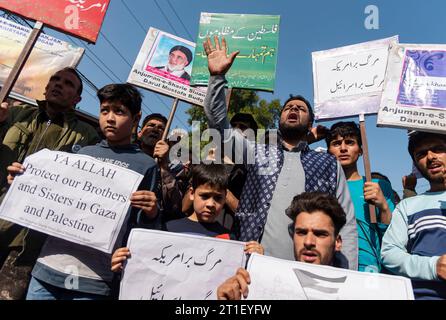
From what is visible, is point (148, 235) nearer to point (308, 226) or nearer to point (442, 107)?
point (308, 226)

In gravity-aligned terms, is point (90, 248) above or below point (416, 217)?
below

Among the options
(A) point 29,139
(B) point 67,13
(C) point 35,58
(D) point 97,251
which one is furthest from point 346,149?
(C) point 35,58

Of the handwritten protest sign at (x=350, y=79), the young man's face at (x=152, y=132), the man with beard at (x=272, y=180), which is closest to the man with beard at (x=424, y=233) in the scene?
the man with beard at (x=272, y=180)

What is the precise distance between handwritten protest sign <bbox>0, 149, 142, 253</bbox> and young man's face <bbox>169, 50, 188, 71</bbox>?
2.34 metres

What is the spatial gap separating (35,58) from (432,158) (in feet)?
14.5

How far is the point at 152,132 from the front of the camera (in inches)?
142

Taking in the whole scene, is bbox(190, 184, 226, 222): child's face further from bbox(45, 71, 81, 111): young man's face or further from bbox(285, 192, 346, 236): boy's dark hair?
bbox(45, 71, 81, 111): young man's face

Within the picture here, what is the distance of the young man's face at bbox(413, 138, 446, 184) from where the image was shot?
2.28 m

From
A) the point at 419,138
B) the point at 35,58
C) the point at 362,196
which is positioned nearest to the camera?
the point at 419,138

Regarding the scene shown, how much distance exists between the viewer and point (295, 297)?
156cm

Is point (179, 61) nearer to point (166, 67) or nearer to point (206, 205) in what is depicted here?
point (166, 67)

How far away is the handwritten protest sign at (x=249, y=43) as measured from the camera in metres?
4.13

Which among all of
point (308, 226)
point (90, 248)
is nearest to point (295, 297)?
point (308, 226)
